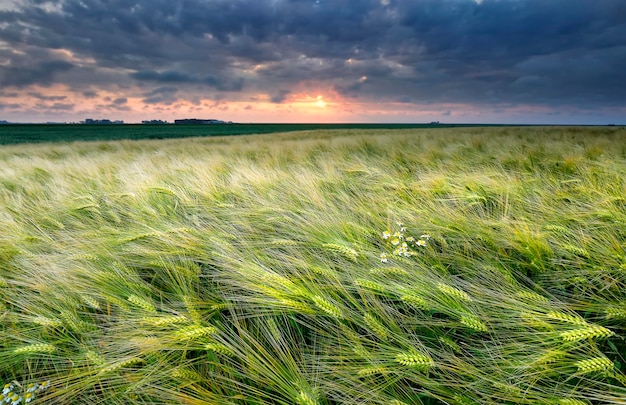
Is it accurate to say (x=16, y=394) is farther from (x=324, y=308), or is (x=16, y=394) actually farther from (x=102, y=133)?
(x=102, y=133)

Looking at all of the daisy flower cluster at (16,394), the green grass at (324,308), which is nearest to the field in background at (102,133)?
the green grass at (324,308)

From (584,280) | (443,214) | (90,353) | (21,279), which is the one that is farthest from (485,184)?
(21,279)

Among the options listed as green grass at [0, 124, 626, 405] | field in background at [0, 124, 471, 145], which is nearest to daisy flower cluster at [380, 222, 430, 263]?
green grass at [0, 124, 626, 405]

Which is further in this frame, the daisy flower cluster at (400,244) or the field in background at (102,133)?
the field in background at (102,133)

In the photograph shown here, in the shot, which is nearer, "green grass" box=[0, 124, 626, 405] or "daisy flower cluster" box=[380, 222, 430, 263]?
"green grass" box=[0, 124, 626, 405]

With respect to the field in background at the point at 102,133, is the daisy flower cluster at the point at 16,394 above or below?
below

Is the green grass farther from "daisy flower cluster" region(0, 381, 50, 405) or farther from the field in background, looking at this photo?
the field in background

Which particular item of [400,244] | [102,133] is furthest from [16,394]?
[102,133]

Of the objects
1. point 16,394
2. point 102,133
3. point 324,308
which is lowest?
point 16,394

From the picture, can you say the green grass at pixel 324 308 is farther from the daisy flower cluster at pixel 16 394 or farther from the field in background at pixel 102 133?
the field in background at pixel 102 133

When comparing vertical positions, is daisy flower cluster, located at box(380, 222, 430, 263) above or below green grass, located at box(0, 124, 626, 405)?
above

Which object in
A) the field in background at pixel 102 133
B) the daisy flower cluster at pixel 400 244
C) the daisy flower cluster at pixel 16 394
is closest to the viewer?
the daisy flower cluster at pixel 16 394

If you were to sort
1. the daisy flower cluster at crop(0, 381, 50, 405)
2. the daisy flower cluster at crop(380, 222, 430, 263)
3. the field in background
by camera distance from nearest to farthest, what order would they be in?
the daisy flower cluster at crop(0, 381, 50, 405), the daisy flower cluster at crop(380, 222, 430, 263), the field in background

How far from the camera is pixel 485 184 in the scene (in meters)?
2.84
